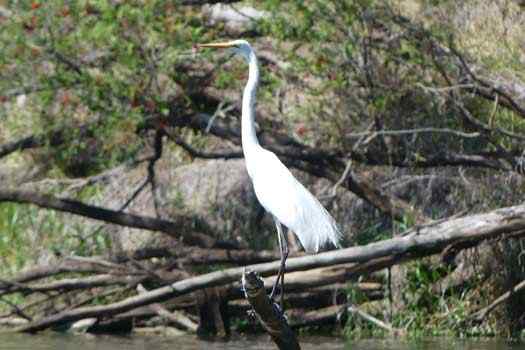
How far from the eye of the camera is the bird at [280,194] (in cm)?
876

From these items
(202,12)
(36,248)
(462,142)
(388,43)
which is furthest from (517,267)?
(36,248)

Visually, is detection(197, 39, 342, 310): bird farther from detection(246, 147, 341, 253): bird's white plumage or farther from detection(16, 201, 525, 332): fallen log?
detection(16, 201, 525, 332): fallen log

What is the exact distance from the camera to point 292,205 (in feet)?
29.0

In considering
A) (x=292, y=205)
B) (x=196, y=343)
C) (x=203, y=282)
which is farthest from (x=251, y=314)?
(x=196, y=343)

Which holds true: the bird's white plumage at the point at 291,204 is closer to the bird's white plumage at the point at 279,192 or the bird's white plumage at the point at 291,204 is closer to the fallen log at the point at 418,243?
the bird's white plumage at the point at 279,192

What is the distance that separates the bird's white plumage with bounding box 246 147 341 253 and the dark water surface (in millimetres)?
2036

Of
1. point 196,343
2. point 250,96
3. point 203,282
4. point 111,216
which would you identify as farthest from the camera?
point 111,216

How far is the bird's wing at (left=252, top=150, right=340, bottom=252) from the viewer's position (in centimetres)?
875

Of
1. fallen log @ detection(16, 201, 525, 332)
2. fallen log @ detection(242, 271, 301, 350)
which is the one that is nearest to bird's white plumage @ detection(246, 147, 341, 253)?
fallen log @ detection(16, 201, 525, 332)

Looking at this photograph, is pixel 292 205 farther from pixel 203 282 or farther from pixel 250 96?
pixel 203 282

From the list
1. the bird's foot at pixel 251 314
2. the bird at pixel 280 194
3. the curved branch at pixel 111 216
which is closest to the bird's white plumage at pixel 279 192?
the bird at pixel 280 194

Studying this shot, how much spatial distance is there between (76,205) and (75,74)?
1347 millimetres

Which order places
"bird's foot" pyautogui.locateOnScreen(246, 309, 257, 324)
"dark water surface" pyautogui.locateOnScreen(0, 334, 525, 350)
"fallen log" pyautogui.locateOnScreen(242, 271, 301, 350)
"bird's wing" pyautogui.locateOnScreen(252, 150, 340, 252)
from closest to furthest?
"fallen log" pyautogui.locateOnScreen(242, 271, 301, 350) → "bird's foot" pyautogui.locateOnScreen(246, 309, 257, 324) → "bird's wing" pyautogui.locateOnScreen(252, 150, 340, 252) → "dark water surface" pyautogui.locateOnScreen(0, 334, 525, 350)

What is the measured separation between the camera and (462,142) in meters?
11.8
